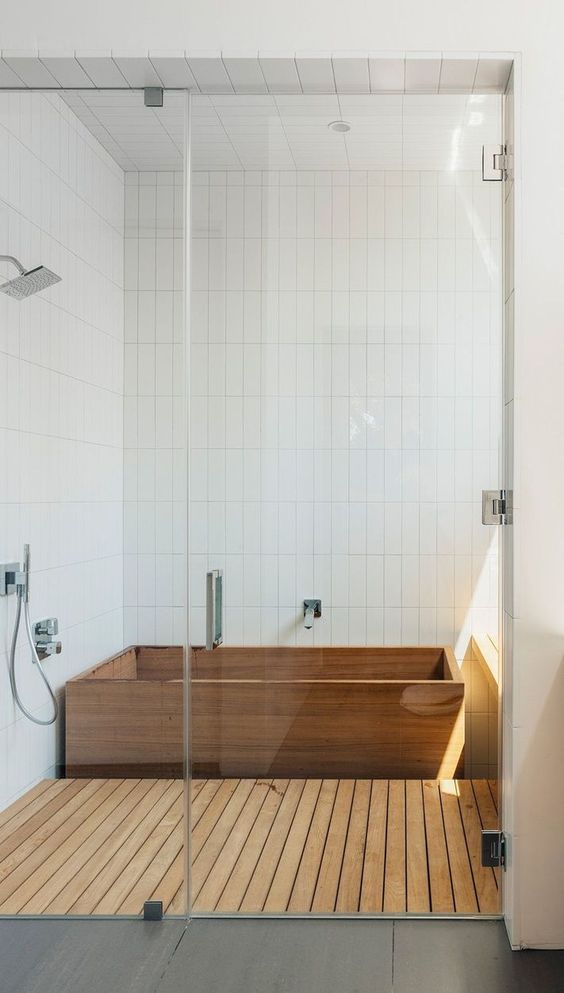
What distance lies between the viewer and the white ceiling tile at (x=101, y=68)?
2.29 m

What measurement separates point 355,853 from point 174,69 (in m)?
2.28

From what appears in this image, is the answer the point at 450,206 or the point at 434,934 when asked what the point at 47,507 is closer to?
the point at 450,206

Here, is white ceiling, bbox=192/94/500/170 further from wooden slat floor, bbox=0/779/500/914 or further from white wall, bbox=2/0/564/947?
wooden slat floor, bbox=0/779/500/914

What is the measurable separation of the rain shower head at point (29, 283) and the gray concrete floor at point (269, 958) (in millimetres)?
1826

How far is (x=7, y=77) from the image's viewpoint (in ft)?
7.97

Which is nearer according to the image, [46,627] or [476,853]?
[476,853]

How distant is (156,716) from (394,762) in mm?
696

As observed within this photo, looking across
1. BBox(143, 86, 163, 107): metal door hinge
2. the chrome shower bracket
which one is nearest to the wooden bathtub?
the chrome shower bracket

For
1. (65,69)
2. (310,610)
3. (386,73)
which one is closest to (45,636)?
(310,610)

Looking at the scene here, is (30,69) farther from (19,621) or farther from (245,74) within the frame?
(19,621)

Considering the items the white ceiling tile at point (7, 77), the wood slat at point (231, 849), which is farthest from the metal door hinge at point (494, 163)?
the wood slat at point (231, 849)

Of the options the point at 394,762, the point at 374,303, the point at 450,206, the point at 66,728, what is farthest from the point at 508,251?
the point at 66,728

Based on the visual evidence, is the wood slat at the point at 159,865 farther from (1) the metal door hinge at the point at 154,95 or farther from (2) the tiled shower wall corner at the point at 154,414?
(1) the metal door hinge at the point at 154,95

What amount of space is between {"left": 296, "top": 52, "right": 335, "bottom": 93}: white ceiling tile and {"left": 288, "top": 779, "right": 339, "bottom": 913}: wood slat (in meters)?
1.98
